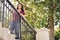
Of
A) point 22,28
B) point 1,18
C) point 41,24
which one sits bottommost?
point 41,24

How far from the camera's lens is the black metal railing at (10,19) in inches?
232

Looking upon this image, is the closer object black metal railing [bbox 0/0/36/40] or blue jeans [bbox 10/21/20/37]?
black metal railing [bbox 0/0/36/40]

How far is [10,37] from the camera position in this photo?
5.62m

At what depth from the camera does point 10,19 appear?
22.8 feet

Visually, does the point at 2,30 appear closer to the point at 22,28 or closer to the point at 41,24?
the point at 22,28

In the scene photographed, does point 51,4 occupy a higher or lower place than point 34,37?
higher

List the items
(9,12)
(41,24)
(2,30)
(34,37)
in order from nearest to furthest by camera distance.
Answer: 1. (2,30)
2. (9,12)
3. (34,37)
4. (41,24)

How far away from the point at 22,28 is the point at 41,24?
33.5 ft

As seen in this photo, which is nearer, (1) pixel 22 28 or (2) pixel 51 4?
(1) pixel 22 28

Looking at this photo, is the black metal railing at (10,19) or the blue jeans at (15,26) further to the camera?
the blue jeans at (15,26)

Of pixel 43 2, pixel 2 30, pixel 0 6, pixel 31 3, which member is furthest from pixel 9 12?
pixel 31 3

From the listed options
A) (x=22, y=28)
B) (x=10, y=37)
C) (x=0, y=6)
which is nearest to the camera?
(x=10, y=37)

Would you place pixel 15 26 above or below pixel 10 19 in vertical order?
below

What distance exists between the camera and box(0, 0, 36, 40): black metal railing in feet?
19.3
